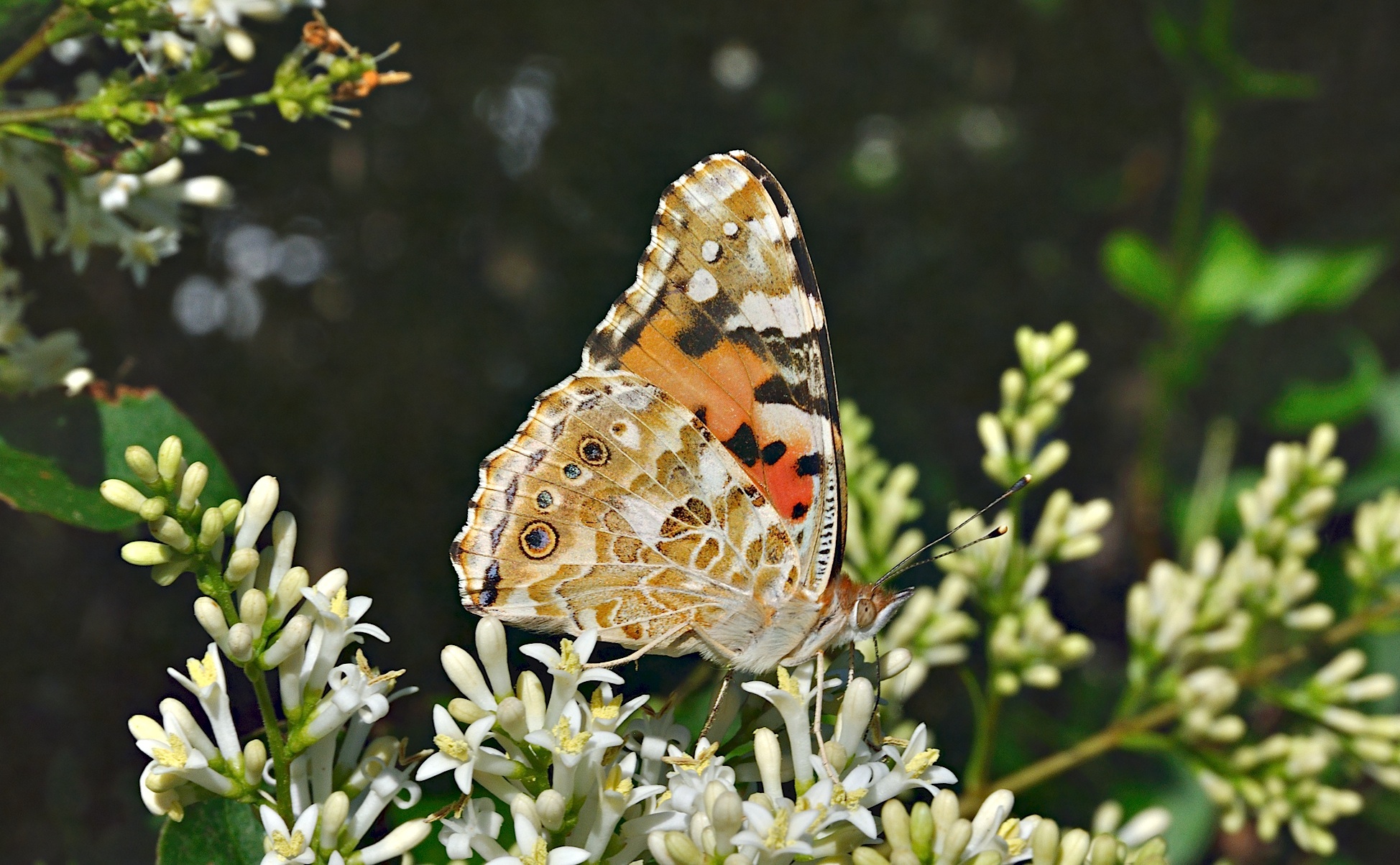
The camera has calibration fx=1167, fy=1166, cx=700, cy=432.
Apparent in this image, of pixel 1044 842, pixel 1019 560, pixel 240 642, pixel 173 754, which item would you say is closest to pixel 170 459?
pixel 240 642

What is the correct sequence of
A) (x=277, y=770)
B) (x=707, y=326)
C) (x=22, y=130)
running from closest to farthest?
(x=277, y=770) → (x=22, y=130) → (x=707, y=326)

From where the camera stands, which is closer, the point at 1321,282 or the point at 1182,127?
the point at 1321,282

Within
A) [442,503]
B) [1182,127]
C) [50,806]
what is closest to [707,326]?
[50,806]

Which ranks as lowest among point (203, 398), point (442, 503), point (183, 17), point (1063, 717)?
point (1063, 717)

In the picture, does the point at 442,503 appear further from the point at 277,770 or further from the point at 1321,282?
the point at 1321,282

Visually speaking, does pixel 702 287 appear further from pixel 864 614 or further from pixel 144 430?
pixel 144 430

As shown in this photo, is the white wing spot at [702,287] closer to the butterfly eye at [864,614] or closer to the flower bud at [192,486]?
the butterfly eye at [864,614]

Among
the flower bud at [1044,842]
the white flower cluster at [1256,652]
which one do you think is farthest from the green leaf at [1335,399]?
the flower bud at [1044,842]
